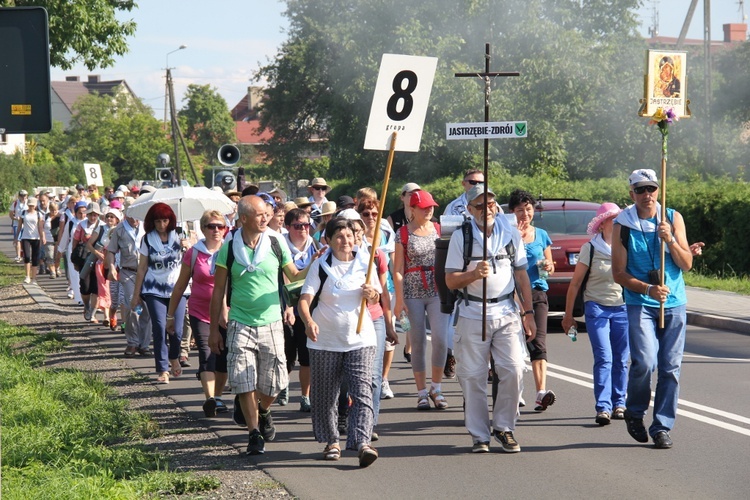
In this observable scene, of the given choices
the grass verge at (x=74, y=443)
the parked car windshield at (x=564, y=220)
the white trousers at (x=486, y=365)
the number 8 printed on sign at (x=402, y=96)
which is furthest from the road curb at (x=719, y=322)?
the grass verge at (x=74, y=443)

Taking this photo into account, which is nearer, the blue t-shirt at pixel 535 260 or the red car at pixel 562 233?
the blue t-shirt at pixel 535 260

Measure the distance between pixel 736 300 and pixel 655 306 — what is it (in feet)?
34.1

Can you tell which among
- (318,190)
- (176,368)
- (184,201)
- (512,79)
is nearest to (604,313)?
(176,368)

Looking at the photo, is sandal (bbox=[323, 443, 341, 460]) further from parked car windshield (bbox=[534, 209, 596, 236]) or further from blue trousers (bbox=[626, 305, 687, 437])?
parked car windshield (bbox=[534, 209, 596, 236])

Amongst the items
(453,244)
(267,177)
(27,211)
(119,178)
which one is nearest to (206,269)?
(453,244)

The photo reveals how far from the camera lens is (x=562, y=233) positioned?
587 inches

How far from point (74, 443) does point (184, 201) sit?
704cm

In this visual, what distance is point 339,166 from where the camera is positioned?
4566 centimetres

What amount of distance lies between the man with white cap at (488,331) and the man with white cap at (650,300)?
2.37 feet

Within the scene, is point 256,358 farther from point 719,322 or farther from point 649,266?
point 719,322

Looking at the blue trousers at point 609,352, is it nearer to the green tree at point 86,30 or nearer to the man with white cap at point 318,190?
the man with white cap at point 318,190

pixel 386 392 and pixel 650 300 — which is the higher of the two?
Result: pixel 650 300

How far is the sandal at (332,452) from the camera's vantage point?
7.34 metres

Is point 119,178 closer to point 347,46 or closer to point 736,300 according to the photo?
point 347,46
